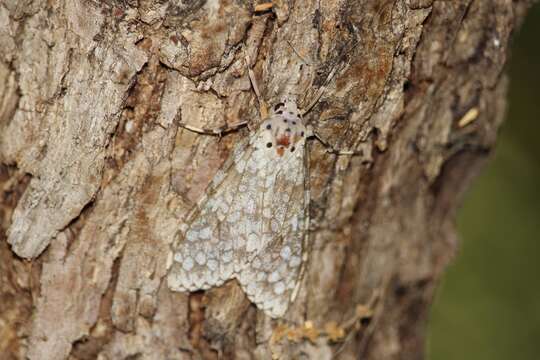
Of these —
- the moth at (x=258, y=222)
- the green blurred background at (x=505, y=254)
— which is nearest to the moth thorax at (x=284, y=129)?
the moth at (x=258, y=222)

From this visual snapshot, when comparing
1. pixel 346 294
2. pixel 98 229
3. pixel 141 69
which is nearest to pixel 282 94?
pixel 141 69

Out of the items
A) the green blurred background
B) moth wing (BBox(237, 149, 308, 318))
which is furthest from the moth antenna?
the green blurred background

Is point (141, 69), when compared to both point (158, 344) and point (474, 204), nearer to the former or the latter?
point (158, 344)

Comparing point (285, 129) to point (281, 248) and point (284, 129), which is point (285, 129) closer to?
point (284, 129)

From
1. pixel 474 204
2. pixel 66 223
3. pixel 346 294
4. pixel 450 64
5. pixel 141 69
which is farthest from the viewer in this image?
pixel 474 204

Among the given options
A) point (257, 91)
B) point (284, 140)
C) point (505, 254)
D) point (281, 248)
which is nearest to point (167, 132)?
point (257, 91)

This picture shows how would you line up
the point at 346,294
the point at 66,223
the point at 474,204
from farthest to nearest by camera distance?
1. the point at 474,204
2. the point at 346,294
3. the point at 66,223

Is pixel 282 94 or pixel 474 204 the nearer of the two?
pixel 282 94

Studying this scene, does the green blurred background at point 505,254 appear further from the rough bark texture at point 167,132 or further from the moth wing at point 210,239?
the moth wing at point 210,239
